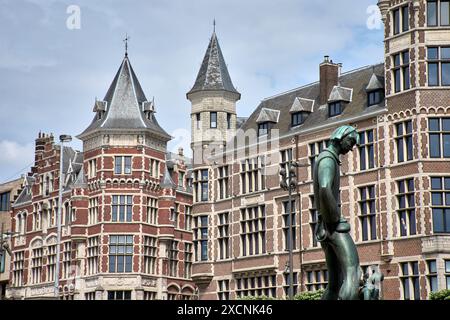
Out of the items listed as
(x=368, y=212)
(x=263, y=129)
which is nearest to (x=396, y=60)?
(x=368, y=212)

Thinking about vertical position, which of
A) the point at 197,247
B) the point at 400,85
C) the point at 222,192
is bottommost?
the point at 197,247

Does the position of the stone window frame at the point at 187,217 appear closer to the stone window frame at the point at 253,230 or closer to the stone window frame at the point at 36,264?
the stone window frame at the point at 36,264

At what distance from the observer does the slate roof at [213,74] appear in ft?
175

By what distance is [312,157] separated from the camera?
43406mm

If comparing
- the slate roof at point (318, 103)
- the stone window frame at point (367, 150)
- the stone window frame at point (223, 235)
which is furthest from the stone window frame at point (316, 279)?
the slate roof at point (318, 103)

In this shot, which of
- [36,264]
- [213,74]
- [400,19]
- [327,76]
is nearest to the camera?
[400,19]

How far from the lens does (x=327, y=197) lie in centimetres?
1232

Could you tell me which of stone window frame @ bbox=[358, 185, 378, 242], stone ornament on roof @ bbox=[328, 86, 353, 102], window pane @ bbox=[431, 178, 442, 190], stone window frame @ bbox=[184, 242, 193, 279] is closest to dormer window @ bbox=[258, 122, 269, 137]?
stone ornament on roof @ bbox=[328, 86, 353, 102]

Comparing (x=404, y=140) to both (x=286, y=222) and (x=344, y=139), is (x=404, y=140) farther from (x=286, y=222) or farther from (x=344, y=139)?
(x=344, y=139)

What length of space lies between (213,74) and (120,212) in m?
11.3

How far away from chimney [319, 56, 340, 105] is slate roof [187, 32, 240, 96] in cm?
924

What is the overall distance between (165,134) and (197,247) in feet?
38.4
